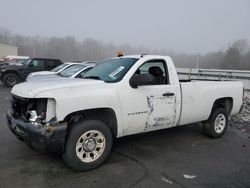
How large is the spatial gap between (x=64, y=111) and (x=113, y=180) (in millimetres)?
1238

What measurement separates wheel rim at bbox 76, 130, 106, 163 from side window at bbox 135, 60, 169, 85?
5.05 feet

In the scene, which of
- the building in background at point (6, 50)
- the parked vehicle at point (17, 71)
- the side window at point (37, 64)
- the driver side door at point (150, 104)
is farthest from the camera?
the building in background at point (6, 50)

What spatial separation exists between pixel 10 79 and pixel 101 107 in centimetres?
1336

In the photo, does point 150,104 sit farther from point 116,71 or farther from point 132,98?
point 116,71

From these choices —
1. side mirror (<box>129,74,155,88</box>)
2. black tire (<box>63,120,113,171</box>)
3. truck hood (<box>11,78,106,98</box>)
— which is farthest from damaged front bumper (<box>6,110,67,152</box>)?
side mirror (<box>129,74,155,88</box>)

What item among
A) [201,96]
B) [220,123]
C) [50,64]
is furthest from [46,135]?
[50,64]

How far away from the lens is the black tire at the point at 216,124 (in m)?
6.21

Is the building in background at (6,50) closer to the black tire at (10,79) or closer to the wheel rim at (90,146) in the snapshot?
the black tire at (10,79)

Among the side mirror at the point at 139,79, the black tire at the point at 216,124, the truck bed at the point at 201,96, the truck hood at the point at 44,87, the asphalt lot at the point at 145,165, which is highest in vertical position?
the side mirror at the point at 139,79

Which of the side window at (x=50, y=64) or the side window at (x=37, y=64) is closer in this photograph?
the side window at (x=37, y=64)

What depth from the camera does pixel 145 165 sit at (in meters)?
4.46

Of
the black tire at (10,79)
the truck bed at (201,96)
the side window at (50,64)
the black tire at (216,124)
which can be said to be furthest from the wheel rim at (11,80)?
the black tire at (216,124)

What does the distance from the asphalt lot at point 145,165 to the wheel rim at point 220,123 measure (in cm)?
35

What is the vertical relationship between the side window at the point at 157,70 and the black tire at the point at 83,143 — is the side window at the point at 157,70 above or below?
above
